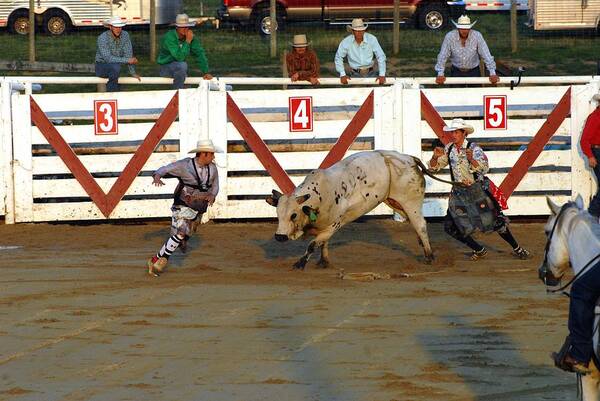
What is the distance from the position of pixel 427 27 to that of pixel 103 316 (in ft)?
65.1

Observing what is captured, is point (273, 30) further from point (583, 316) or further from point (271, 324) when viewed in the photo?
point (583, 316)

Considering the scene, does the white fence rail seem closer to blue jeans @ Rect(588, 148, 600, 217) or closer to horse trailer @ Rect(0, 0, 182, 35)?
blue jeans @ Rect(588, 148, 600, 217)

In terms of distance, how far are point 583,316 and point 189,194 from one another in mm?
6866

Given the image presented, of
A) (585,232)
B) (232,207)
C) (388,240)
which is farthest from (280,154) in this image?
(585,232)

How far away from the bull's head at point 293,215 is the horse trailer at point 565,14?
16.4 m

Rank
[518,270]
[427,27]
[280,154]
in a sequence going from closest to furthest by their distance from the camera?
[518,270], [280,154], [427,27]

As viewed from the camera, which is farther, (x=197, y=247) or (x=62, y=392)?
(x=197, y=247)

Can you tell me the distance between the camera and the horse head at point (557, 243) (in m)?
8.04

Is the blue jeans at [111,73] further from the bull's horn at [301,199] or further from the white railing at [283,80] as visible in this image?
the bull's horn at [301,199]

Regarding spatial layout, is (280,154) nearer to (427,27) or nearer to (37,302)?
(37,302)

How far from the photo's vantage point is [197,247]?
16.1 m

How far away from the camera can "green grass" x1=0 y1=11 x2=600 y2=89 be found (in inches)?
1043

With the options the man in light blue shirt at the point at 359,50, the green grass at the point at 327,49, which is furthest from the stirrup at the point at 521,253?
the green grass at the point at 327,49

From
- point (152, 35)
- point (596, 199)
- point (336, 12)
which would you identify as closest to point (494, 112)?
point (596, 199)
